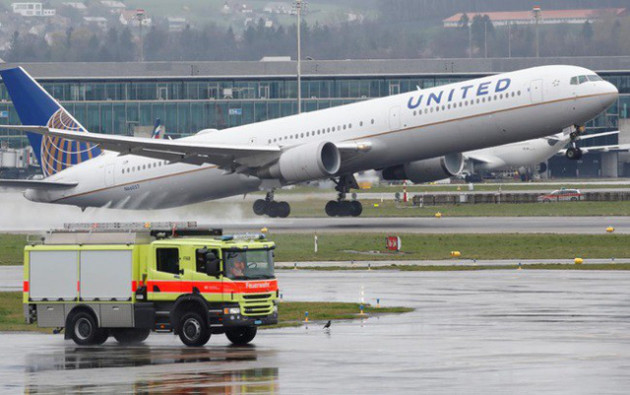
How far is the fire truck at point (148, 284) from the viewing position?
26328 millimetres

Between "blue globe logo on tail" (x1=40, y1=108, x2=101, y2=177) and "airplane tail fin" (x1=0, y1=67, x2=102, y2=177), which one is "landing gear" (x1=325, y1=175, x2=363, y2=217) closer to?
"blue globe logo on tail" (x1=40, y1=108, x2=101, y2=177)

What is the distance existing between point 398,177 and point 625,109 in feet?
280

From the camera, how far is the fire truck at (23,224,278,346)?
2633 centimetres

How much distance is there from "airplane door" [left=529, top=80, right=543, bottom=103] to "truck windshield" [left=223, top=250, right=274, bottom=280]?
3057 cm

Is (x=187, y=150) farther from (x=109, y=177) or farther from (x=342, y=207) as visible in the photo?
(x=342, y=207)

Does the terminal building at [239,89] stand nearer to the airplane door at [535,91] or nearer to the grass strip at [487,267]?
the airplane door at [535,91]

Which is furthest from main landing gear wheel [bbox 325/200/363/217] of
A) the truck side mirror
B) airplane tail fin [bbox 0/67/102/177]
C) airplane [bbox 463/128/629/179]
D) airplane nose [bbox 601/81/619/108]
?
airplane [bbox 463/128/629/179]

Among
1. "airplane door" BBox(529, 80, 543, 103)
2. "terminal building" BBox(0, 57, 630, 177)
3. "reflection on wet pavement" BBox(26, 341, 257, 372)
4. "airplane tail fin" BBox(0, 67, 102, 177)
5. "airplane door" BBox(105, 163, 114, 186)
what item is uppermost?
"terminal building" BBox(0, 57, 630, 177)

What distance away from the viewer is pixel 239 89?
145500mm

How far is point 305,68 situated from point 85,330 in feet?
396

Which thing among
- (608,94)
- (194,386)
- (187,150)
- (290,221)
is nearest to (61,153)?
(187,150)

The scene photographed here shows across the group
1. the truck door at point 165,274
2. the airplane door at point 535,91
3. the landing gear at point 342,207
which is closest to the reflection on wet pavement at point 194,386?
the truck door at point 165,274

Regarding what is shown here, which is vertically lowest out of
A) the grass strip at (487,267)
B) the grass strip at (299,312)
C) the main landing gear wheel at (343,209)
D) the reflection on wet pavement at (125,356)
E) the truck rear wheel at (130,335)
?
the reflection on wet pavement at (125,356)

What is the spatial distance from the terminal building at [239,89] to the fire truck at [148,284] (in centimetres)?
11579
